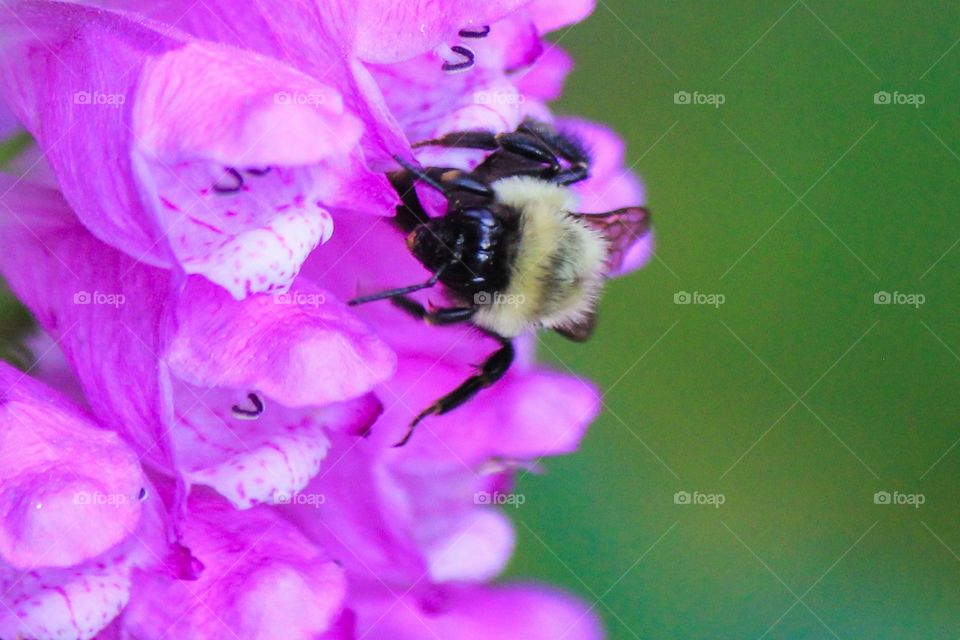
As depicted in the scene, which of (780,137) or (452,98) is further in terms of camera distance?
(780,137)

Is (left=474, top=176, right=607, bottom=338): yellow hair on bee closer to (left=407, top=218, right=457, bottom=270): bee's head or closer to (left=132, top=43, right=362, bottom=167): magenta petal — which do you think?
(left=407, top=218, right=457, bottom=270): bee's head

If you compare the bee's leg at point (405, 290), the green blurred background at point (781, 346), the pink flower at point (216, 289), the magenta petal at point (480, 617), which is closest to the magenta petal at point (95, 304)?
the pink flower at point (216, 289)

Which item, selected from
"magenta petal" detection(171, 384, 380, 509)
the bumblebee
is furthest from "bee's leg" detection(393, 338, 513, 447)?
"magenta petal" detection(171, 384, 380, 509)

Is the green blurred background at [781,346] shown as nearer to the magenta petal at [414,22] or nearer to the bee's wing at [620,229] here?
the bee's wing at [620,229]

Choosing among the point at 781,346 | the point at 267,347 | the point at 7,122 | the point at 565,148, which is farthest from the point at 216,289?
the point at 781,346

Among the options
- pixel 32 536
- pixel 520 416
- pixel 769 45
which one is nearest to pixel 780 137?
pixel 769 45

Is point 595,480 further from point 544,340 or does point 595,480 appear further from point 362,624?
point 362,624

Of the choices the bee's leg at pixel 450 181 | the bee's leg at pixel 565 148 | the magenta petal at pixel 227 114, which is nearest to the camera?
the magenta petal at pixel 227 114
